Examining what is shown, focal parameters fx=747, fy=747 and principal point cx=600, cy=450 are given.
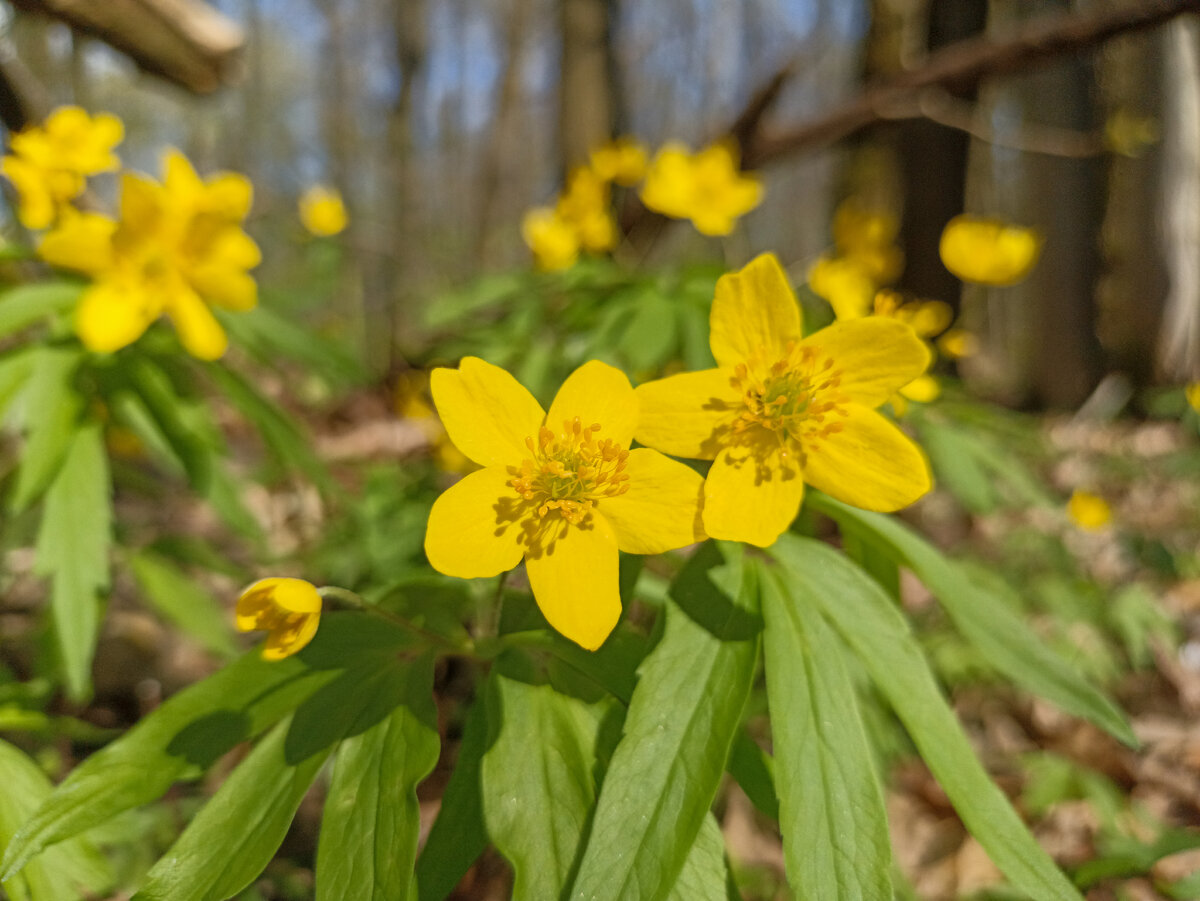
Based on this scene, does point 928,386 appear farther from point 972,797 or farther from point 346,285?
point 346,285

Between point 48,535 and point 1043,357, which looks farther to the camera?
point 1043,357

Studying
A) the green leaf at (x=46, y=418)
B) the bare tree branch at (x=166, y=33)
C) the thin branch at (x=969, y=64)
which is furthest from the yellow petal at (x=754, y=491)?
the thin branch at (x=969, y=64)

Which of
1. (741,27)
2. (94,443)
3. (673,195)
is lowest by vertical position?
(94,443)

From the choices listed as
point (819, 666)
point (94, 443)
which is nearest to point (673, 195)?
point (94, 443)

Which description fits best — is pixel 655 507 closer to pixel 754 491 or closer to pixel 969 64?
pixel 754 491

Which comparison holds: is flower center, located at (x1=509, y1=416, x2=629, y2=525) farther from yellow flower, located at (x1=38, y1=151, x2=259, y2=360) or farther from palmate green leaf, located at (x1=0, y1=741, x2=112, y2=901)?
yellow flower, located at (x1=38, y1=151, x2=259, y2=360)

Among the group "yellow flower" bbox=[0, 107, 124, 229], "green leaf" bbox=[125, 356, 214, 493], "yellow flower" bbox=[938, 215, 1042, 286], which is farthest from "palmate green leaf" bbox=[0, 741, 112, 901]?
"yellow flower" bbox=[938, 215, 1042, 286]
